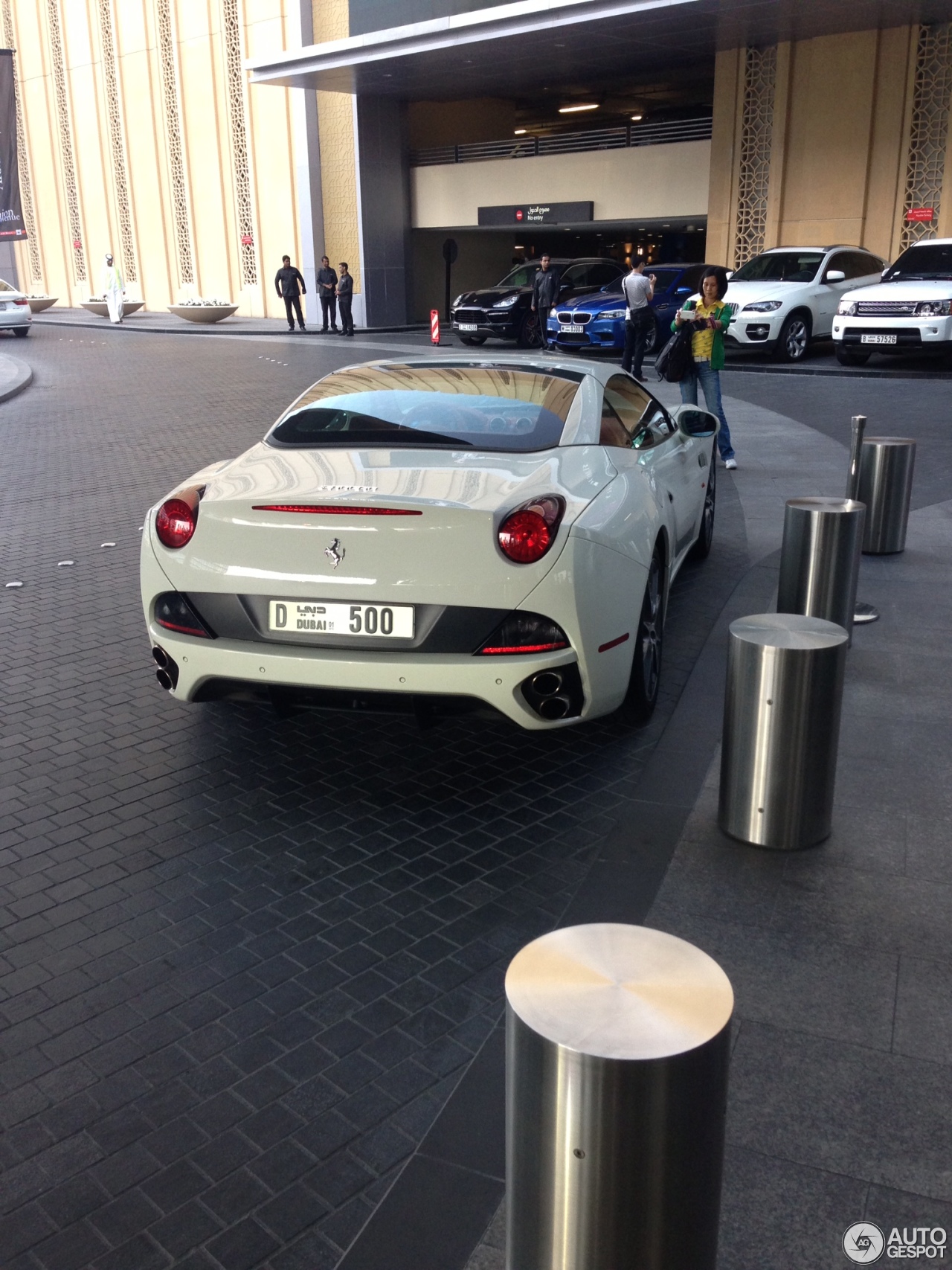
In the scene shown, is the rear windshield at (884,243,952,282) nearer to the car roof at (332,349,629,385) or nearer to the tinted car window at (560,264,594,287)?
the tinted car window at (560,264,594,287)

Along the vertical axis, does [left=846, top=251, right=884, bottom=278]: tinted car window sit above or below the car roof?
above

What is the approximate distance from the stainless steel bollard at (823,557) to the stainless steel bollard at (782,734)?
1.73m

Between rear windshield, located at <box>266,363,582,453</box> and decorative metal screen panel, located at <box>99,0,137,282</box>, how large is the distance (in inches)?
1634

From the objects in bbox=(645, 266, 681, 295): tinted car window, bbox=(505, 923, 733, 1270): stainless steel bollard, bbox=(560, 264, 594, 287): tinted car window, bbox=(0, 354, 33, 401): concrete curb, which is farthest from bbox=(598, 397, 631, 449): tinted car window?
bbox=(560, 264, 594, 287): tinted car window

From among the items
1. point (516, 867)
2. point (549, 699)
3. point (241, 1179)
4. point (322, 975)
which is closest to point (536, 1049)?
point (241, 1179)

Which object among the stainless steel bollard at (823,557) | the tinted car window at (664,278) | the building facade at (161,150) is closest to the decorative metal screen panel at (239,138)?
the building facade at (161,150)

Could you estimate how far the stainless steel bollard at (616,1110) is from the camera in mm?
1741

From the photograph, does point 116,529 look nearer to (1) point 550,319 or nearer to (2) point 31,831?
(2) point 31,831

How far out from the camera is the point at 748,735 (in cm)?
389

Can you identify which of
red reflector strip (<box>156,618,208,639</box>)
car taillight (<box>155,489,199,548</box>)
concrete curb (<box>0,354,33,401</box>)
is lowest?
concrete curb (<box>0,354,33,401</box>)

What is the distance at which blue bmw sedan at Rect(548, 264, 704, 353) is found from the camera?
21.3 meters

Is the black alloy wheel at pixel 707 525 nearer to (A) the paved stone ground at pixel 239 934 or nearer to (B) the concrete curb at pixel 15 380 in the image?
(A) the paved stone ground at pixel 239 934


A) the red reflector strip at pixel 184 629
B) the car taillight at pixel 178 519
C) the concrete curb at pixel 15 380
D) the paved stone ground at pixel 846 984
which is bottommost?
the concrete curb at pixel 15 380

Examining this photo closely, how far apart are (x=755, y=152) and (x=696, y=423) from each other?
21.4 m
